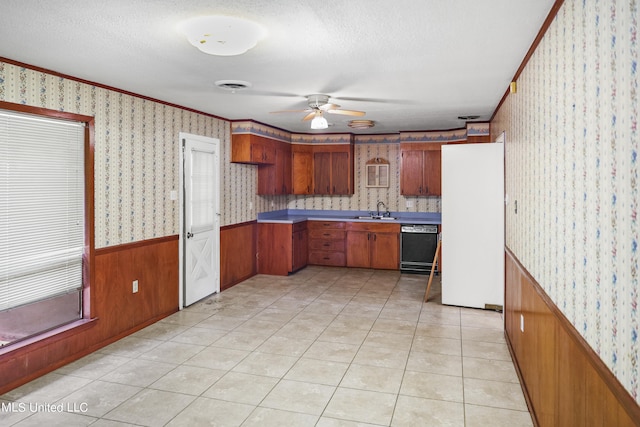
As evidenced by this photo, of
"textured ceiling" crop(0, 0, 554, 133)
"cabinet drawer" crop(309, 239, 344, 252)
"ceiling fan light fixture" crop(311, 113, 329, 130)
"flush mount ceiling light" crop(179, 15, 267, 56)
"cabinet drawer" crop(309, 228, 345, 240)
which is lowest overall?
"cabinet drawer" crop(309, 239, 344, 252)

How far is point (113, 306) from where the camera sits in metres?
4.10

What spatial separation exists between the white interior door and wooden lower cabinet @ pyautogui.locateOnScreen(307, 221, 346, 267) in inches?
88.2

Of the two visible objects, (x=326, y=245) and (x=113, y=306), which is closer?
(x=113, y=306)

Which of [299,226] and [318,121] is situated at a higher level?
[318,121]

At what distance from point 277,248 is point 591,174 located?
5.72 meters

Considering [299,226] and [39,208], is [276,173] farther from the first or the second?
[39,208]

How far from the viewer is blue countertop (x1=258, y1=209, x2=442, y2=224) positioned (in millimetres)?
7215

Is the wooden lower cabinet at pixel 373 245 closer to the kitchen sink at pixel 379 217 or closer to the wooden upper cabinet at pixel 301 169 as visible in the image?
the kitchen sink at pixel 379 217

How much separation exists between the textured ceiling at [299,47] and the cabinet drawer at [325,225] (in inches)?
124

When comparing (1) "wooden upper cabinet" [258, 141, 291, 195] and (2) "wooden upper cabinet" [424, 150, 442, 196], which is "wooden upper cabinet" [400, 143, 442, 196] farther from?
(1) "wooden upper cabinet" [258, 141, 291, 195]

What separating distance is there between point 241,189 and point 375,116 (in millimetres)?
2295

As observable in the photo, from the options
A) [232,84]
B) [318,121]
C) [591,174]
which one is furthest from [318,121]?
[591,174]

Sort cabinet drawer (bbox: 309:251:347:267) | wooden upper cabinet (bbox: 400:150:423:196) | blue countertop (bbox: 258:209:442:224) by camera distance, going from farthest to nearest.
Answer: cabinet drawer (bbox: 309:251:347:267), wooden upper cabinet (bbox: 400:150:423:196), blue countertop (bbox: 258:209:442:224)

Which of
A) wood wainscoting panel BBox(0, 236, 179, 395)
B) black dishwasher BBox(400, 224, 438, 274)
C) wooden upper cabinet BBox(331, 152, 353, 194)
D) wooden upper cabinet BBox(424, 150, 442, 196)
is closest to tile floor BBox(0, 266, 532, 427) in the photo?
wood wainscoting panel BBox(0, 236, 179, 395)
